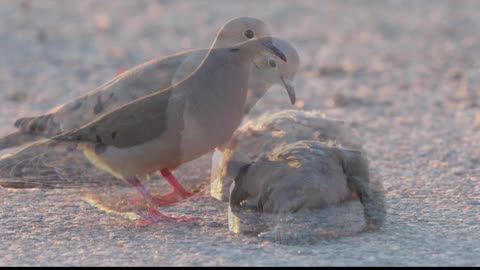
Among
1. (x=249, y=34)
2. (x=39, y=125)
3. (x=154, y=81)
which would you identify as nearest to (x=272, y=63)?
(x=249, y=34)

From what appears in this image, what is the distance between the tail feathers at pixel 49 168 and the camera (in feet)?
15.2

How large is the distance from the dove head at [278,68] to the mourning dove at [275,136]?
249mm

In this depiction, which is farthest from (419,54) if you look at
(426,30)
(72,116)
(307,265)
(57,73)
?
(307,265)

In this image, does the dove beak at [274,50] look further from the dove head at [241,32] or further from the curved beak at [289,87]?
the curved beak at [289,87]

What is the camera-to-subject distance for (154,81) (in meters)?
5.11

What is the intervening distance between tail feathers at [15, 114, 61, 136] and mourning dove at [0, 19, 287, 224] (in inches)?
25.6

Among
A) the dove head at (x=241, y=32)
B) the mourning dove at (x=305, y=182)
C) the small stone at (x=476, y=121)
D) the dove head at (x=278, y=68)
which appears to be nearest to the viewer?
the mourning dove at (x=305, y=182)

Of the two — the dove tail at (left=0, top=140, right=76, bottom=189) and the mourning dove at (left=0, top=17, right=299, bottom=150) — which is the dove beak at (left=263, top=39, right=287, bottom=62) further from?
the dove tail at (left=0, top=140, right=76, bottom=189)

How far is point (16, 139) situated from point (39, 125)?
16cm

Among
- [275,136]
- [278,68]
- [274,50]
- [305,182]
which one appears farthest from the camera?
[275,136]

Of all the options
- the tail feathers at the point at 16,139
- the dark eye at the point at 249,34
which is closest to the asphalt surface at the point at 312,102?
the tail feathers at the point at 16,139

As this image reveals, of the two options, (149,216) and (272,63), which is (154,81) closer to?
(272,63)

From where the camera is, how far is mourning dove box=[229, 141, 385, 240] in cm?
414

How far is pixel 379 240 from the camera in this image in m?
4.12
